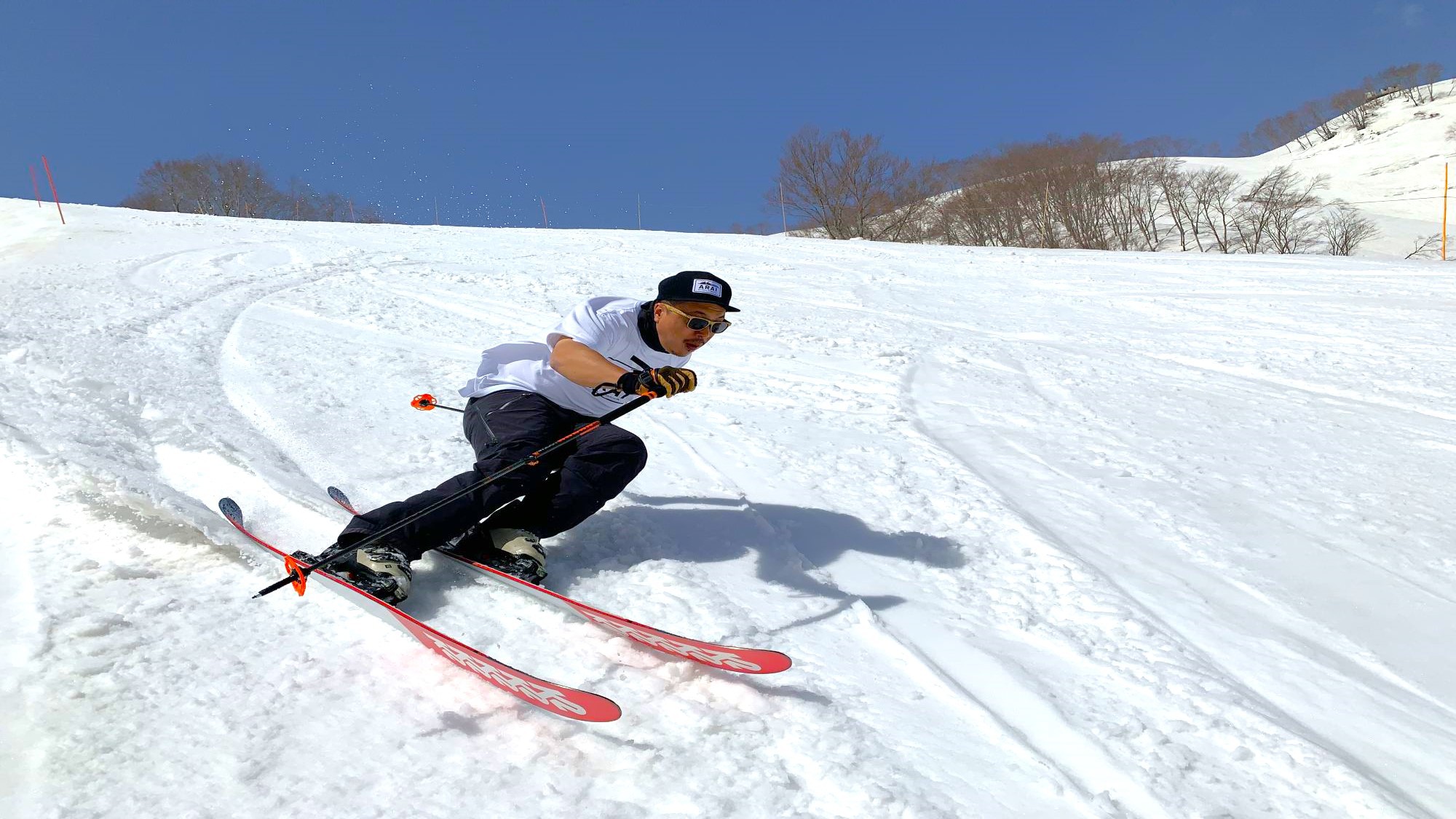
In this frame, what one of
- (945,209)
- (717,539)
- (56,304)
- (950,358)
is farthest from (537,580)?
(945,209)

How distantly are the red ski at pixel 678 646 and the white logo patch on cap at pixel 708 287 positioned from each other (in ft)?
4.04

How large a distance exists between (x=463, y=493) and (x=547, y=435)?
417mm

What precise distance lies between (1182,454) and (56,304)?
950 centimetres

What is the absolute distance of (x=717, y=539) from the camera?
11.7ft

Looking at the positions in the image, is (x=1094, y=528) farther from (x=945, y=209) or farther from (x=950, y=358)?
(x=945, y=209)

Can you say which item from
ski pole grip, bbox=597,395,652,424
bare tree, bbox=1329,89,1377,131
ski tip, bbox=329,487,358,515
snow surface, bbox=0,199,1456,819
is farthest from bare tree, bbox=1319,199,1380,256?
ski tip, bbox=329,487,358,515

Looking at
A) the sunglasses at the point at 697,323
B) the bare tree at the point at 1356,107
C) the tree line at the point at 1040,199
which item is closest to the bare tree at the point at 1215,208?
the tree line at the point at 1040,199

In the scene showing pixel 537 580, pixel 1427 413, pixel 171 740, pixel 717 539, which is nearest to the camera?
pixel 171 740

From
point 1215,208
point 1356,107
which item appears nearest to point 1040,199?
point 1215,208

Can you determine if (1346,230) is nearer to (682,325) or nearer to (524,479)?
(682,325)

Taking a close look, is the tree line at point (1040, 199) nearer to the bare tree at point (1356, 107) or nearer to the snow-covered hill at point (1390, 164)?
the snow-covered hill at point (1390, 164)

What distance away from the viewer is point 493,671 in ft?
7.47

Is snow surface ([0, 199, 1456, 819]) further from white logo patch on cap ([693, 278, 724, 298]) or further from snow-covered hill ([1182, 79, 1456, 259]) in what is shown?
snow-covered hill ([1182, 79, 1456, 259])

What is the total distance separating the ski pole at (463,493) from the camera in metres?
2.63
